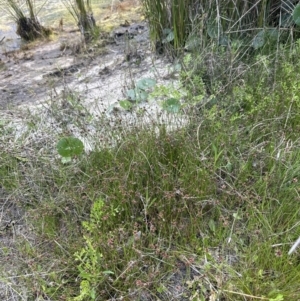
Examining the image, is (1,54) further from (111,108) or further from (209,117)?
(209,117)

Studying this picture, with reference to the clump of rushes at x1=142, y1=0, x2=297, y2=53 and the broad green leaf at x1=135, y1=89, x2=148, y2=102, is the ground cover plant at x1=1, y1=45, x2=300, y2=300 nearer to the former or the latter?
the broad green leaf at x1=135, y1=89, x2=148, y2=102

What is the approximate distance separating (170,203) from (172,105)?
0.52 meters

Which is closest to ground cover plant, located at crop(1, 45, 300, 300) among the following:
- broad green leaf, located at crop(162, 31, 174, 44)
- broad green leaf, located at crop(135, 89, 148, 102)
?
broad green leaf, located at crop(135, 89, 148, 102)

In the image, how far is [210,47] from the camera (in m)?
2.10

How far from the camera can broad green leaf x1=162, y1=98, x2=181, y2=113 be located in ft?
5.56

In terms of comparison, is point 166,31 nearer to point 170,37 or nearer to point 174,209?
point 170,37

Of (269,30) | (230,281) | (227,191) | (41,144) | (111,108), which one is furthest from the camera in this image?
(269,30)

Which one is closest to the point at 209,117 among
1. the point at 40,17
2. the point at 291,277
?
the point at 291,277

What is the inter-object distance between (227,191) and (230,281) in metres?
0.31

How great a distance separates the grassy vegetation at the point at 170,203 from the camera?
122 centimetres

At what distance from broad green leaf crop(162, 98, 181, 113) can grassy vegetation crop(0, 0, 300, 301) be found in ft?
0.09

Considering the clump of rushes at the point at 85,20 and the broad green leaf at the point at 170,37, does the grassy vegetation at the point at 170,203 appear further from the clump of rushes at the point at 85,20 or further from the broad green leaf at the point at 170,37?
the clump of rushes at the point at 85,20

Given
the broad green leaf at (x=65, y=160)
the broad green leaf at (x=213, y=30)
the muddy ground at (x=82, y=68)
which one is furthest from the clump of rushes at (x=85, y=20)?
the broad green leaf at (x=65, y=160)

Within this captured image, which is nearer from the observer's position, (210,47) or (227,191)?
(227,191)
